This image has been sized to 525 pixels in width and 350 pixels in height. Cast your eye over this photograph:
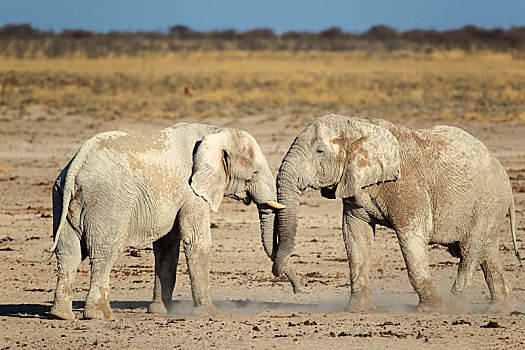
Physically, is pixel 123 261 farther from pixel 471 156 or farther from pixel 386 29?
pixel 386 29

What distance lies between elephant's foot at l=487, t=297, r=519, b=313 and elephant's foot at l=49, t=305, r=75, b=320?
402cm

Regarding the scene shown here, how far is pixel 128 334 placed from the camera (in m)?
8.84

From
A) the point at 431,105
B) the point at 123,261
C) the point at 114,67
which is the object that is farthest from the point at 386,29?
the point at 123,261

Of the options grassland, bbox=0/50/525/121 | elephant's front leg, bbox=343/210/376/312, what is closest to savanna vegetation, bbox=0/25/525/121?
grassland, bbox=0/50/525/121

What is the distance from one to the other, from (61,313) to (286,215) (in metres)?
2.14

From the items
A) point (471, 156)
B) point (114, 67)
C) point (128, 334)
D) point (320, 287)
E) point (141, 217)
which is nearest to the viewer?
point (128, 334)

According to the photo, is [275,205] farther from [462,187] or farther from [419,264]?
[462,187]

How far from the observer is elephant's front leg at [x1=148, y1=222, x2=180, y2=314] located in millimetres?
10164

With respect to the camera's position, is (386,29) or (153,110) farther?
(386,29)

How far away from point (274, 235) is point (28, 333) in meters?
2.35

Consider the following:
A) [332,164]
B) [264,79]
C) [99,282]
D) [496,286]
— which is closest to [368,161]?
[332,164]

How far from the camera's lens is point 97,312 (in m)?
9.28

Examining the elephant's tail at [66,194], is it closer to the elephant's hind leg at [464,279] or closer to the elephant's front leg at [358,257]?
the elephant's front leg at [358,257]

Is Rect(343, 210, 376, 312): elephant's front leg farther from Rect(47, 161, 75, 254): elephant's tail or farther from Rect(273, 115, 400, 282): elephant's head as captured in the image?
Rect(47, 161, 75, 254): elephant's tail
